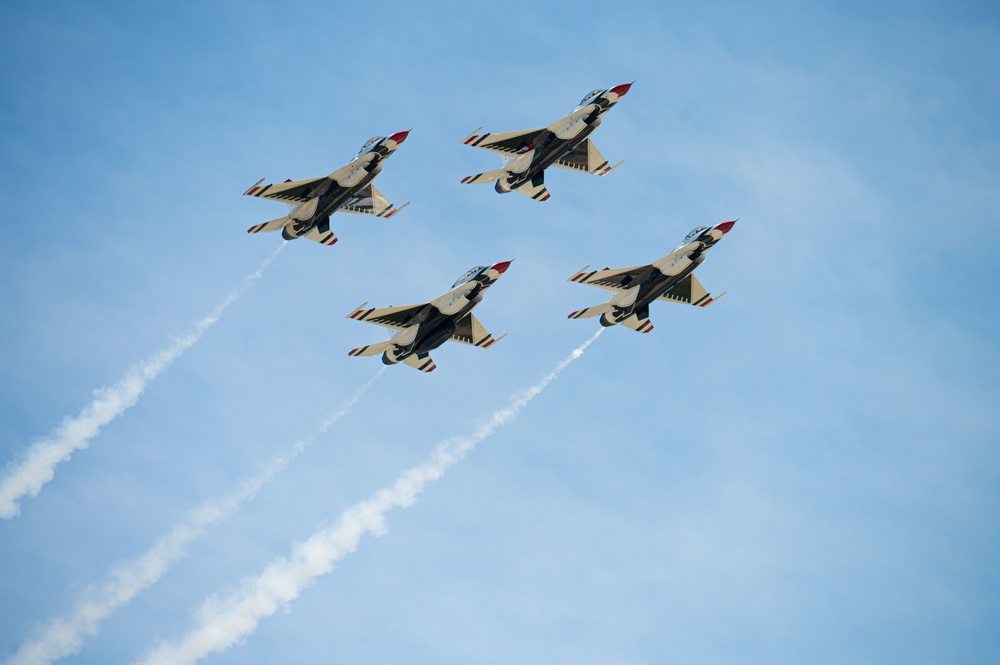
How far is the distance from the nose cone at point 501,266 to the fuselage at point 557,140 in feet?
47.5

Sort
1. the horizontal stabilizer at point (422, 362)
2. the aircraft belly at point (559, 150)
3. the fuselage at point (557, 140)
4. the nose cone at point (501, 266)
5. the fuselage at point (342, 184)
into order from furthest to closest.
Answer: the aircraft belly at point (559, 150), the fuselage at point (557, 140), the fuselage at point (342, 184), the horizontal stabilizer at point (422, 362), the nose cone at point (501, 266)

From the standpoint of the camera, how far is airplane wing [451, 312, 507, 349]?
5251 inches

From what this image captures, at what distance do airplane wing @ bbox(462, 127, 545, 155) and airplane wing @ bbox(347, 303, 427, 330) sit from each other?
59.9 ft

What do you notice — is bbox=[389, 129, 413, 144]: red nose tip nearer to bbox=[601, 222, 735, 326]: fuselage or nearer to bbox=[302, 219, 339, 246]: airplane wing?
bbox=[302, 219, 339, 246]: airplane wing

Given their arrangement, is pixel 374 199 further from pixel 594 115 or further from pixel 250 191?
pixel 594 115

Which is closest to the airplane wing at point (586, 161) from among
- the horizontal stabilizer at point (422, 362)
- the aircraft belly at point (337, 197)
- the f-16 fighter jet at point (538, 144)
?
the f-16 fighter jet at point (538, 144)

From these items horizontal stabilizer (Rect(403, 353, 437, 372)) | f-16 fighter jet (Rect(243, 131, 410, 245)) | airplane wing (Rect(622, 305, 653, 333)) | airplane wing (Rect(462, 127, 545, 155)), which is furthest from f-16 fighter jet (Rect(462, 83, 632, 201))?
horizontal stabilizer (Rect(403, 353, 437, 372))

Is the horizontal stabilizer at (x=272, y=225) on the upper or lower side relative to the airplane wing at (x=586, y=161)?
lower

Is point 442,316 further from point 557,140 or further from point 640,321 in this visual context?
point 557,140

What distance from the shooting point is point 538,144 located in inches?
5497

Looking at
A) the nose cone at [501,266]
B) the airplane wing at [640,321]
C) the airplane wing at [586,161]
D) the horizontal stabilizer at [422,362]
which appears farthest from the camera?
the airplane wing at [586,161]

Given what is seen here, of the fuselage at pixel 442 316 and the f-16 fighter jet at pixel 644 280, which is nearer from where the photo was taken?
the fuselage at pixel 442 316

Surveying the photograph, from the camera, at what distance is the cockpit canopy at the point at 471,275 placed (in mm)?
128750

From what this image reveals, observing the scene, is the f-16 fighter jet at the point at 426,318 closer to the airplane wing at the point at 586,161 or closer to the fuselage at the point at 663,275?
the fuselage at the point at 663,275
